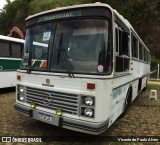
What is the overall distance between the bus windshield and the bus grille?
0.53 metres

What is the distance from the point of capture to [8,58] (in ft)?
39.7

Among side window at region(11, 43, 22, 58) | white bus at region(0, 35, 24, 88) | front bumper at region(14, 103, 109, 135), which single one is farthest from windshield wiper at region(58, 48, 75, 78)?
side window at region(11, 43, 22, 58)

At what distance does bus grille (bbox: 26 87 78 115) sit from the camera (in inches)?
205

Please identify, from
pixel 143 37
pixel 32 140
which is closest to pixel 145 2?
pixel 143 37

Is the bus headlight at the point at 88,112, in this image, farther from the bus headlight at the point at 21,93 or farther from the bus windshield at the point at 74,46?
the bus headlight at the point at 21,93

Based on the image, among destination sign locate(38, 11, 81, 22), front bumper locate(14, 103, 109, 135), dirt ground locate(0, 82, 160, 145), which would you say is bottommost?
dirt ground locate(0, 82, 160, 145)

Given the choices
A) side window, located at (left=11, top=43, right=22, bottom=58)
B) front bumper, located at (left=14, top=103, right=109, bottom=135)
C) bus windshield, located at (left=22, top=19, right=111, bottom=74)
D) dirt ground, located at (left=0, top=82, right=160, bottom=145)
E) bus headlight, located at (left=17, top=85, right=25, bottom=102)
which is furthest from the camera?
side window, located at (left=11, top=43, right=22, bottom=58)

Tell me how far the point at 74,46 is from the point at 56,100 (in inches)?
49.8

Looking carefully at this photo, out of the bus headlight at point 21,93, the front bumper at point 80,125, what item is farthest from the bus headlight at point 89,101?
the bus headlight at point 21,93

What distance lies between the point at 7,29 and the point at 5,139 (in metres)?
43.3

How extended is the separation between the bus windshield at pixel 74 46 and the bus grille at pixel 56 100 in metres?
0.53

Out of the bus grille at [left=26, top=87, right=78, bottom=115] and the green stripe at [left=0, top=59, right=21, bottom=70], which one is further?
the green stripe at [left=0, top=59, right=21, bottom=70]

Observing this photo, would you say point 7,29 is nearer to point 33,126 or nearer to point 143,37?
point 143,37

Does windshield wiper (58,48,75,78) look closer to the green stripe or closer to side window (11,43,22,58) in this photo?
the green stripe
